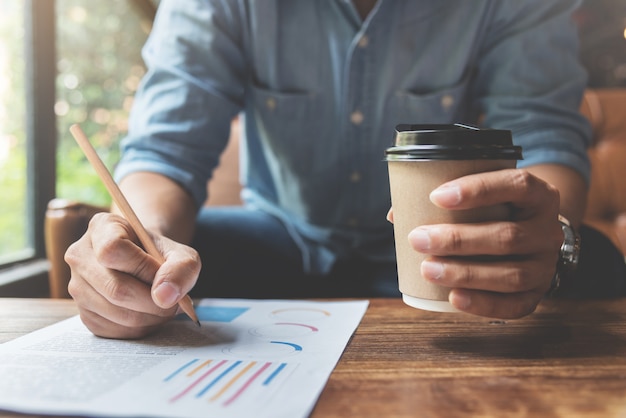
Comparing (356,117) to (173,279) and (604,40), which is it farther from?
(604,40)

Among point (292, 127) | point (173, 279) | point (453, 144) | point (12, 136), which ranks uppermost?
point (12, 136)

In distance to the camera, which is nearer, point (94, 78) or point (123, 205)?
point (123, 205)

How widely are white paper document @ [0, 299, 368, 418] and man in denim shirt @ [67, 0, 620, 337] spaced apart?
12.4 inches

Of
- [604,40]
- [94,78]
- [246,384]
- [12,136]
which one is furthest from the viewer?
[604,40]

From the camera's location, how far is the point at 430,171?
0.56 metres

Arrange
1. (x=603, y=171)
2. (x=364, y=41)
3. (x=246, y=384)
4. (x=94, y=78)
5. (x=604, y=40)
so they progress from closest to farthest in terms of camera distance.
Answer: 1. (x=246, y=384)
2. (x=364, y=41)
3. (x=603, y=171)
4. (x=94, y=78)
5. (x=604, y=40)

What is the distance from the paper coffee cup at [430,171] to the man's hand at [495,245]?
0.4 inches

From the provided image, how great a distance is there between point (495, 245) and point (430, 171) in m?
0.11

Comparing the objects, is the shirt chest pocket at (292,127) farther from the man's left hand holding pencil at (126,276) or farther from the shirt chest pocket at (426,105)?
the man's left hand holding pencil at (126,276)

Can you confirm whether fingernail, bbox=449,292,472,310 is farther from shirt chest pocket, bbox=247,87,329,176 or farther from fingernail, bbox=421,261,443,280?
shirt chest pocket, bbox=247,87,329,176

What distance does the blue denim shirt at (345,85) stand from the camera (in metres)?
1.17

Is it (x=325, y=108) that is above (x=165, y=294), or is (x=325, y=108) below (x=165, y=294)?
above

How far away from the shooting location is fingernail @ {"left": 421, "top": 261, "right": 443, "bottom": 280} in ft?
→ 1.89

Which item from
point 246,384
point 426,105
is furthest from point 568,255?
point 426,105
